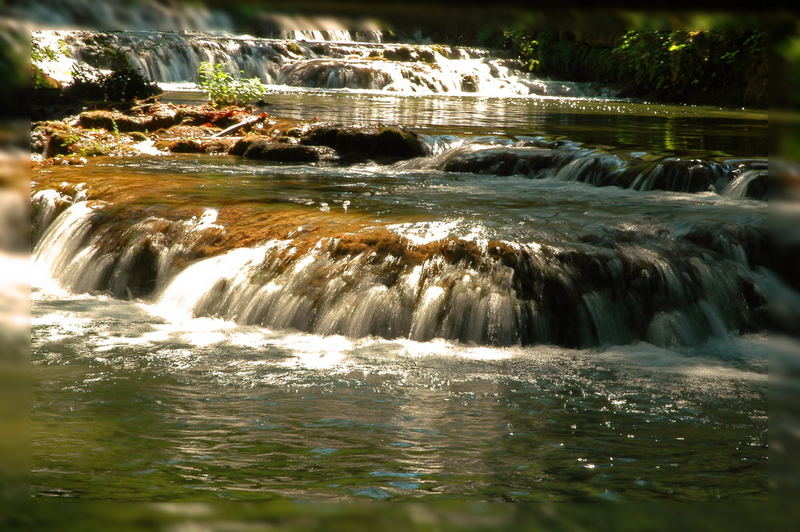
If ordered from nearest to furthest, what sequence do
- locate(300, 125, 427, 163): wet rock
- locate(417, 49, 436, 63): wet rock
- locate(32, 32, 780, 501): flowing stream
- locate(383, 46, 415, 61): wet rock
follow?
1. locate(32, 32, 780, 501): flowing stream
2. locate(300, 125, 427, 163): wet rock
3. locate(383, 46, 415, 61): wet rock
4. locate(417, 49, 436, 63): wet rock

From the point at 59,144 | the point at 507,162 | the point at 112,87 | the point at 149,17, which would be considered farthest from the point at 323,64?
the point at 149,17

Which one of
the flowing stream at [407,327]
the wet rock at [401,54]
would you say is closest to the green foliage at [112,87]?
the flowing stream at [407,327]

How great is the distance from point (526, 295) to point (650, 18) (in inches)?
246

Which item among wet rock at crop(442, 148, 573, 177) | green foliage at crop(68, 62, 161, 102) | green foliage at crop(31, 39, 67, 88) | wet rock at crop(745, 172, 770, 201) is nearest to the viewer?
wet rock at crop(745, 172, 770, 201)

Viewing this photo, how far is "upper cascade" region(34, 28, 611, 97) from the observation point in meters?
27.4

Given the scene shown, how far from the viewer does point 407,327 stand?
669 cm

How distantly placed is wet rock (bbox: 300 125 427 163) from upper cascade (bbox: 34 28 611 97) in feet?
42.8

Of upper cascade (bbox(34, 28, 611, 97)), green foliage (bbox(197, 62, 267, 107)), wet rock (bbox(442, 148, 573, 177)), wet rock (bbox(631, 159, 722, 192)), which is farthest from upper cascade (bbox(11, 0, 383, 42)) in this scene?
upper cascade (bbox(34, 28, 611, 97))

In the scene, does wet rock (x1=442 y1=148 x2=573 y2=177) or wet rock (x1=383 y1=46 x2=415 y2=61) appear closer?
wet rock (x1=442 y1=148 x2=573 y2=177)

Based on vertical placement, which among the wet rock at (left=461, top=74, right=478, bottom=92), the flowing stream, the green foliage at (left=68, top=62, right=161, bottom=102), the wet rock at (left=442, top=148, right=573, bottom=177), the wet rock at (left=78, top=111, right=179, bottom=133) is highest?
the wet rock at (left=461, top=74, right=478, bottom=92)

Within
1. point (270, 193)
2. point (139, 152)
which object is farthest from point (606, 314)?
point (139, 152)

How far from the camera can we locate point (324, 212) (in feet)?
29.0

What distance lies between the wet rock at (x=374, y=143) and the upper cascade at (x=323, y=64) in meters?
13.1

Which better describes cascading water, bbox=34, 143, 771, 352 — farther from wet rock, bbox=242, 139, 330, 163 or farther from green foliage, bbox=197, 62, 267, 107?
green foliage, bbox=197, 62, 267, 107
